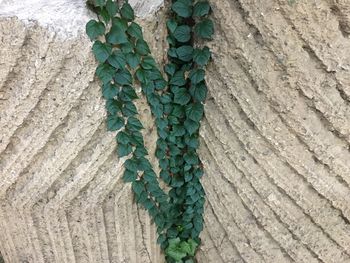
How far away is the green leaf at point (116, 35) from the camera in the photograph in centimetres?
126

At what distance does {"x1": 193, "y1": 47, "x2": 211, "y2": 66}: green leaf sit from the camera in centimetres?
136

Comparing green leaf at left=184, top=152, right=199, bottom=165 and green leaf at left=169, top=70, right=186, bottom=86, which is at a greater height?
green leaf at left=169, top=70, right=186, bottom=86

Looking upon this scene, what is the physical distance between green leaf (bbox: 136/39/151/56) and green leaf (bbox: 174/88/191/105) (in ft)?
0.63

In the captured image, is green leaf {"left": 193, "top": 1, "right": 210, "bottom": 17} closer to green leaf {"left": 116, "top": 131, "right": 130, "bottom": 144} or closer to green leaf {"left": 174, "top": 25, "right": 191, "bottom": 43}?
green leaf {"left": 174, "top": 25, "right": 191, "bottom": 43}

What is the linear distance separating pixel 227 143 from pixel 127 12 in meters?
0.52

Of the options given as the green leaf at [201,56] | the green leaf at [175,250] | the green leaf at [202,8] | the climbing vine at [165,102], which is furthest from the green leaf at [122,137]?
the green leaf at [175,250]

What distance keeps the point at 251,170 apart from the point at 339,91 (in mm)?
392

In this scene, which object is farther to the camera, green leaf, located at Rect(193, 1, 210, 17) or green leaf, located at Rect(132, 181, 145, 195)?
green leaf, located at Rect(132, 181, 145, 195)

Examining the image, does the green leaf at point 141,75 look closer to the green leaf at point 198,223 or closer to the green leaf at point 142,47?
the green leaf at point 142,47

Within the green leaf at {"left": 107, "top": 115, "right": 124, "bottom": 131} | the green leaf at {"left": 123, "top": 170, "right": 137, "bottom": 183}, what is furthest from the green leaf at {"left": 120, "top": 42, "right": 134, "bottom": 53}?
the green leaf at {"left": 123, "top": 170, "right": 137, "bottom": 183}

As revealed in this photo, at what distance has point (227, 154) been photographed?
149cm

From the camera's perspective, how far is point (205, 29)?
1311 millimetres

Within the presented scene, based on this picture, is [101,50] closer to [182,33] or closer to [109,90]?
[109,90]

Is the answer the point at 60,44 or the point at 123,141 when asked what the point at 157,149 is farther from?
the point at 60,44
